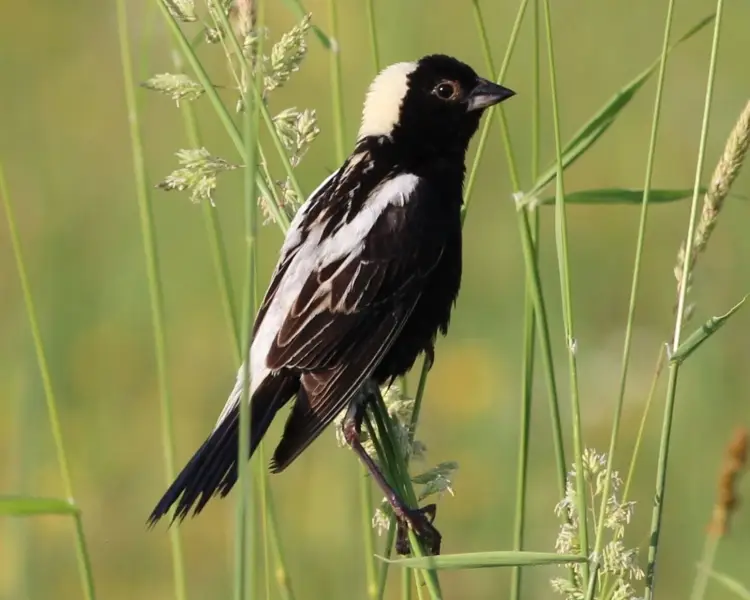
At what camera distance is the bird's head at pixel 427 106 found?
2.96 m

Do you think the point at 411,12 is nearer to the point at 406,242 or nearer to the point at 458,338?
the point at 458,338

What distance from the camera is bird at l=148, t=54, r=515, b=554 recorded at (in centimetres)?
243

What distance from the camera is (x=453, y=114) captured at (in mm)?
2979

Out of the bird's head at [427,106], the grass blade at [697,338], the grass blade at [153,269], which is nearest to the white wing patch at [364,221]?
the bird's head at [427,106]

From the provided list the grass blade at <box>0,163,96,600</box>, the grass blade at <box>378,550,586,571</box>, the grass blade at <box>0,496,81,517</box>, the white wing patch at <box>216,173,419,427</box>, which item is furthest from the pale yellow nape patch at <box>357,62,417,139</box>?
the grass blade at <box>0,496,81,517</box>

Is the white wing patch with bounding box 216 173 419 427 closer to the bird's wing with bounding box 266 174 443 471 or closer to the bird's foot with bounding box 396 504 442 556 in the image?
the bird's wing with bounding box 266 174 443 471

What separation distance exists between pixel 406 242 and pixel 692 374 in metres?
2.11

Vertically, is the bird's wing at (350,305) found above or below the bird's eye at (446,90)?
below

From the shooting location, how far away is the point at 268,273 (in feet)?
17.2

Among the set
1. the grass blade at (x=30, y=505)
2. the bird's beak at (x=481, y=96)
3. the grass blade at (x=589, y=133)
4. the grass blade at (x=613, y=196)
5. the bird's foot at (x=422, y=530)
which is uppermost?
the bird's beak at (x=481, y=96)

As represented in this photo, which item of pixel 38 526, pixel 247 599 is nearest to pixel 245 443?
pixel 247 599

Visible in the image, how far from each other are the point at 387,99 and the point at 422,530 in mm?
1045

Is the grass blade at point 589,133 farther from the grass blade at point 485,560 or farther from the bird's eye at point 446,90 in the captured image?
the bird's eye at point 446,90

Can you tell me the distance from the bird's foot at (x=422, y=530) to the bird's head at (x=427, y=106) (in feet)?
2.74
